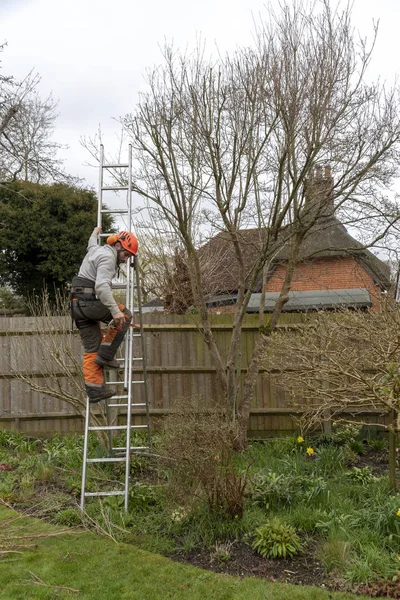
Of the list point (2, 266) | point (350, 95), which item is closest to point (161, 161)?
point (350, 95)

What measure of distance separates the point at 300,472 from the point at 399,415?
5.53 ft

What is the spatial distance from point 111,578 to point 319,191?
496cm

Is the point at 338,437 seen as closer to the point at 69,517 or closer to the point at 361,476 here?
the point at 361,476

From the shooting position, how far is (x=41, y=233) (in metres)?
17.4

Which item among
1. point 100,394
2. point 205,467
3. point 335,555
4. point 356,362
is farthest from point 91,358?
point 335,555

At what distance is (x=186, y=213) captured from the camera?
703cm

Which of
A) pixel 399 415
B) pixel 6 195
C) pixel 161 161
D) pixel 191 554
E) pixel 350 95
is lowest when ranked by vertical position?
pixel 191 554

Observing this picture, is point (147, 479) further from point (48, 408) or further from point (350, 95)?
point (350, 95)

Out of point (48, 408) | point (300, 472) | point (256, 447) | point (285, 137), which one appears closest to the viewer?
point (300, 472)

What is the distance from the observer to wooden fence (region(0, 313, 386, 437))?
8.28 meters

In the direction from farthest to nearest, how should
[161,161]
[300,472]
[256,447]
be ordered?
[256,447] < [161,161] < [300,472]

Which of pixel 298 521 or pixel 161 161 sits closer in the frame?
pixel 298 521

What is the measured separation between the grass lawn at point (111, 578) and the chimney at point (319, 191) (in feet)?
14.5

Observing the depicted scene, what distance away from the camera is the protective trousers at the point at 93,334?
17.3 feet
